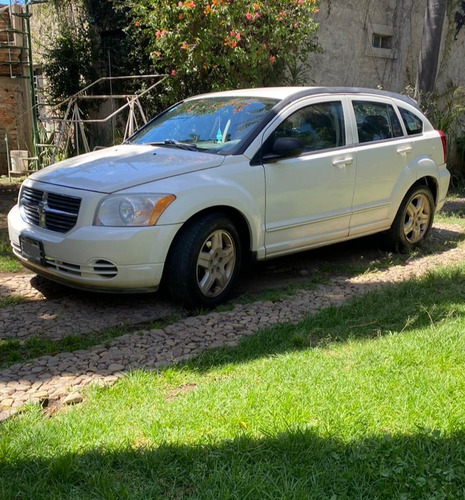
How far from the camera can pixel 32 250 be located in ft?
17.1

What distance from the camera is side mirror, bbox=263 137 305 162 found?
555 cm

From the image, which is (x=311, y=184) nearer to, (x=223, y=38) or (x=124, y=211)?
(x=124, y=211)

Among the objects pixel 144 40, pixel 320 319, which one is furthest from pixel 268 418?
pixel 144 40

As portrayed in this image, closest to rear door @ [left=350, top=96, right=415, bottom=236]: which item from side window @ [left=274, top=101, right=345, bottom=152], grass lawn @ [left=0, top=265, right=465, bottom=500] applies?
side window @ [left=274, top=101, right=345, bottom=152]

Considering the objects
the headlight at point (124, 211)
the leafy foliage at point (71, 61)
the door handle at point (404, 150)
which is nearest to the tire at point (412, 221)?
the door handle at point (404, 150)

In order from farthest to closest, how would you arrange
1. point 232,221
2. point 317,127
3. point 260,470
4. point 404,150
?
1. point 404,150
2. point 317,127
3. point 232,221
4. point 260,470

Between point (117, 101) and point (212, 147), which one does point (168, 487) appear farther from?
point (117, 101)

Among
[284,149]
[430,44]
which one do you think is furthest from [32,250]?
[430,44]

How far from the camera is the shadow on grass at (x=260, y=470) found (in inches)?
102

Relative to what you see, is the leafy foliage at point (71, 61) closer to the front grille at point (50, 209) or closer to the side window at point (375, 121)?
the side window at point (375, 121)

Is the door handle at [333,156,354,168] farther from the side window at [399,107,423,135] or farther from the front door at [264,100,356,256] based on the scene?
the side window at [399,107,423,135]

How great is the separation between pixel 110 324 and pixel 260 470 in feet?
8.39

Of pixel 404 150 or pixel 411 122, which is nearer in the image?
pixel 404 150

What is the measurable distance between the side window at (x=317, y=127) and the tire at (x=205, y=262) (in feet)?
3.69
